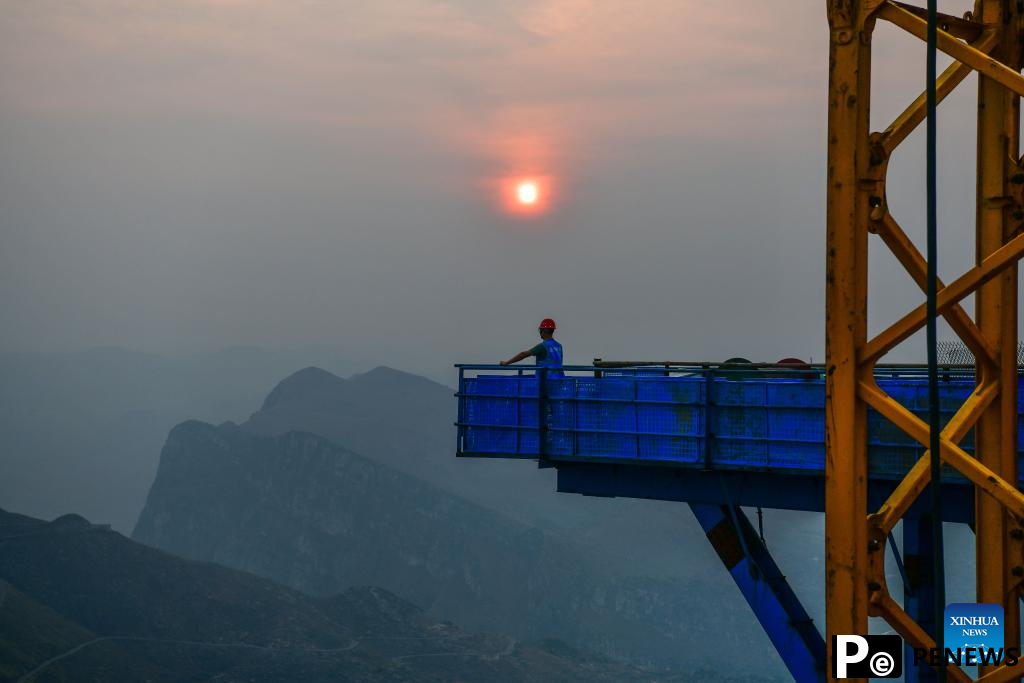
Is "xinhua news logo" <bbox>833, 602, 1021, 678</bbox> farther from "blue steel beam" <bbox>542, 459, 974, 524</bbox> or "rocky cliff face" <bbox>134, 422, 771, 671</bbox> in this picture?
"rocky cliff face" <bbox>134, 422, 771, 671</bbox>

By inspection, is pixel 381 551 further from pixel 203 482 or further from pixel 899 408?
pixel 899 408

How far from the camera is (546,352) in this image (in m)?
16.8

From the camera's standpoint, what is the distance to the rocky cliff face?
471 ft

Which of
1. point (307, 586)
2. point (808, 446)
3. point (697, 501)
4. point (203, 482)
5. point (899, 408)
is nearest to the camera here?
point (899, 408)

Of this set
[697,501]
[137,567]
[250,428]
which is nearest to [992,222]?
[697,501]

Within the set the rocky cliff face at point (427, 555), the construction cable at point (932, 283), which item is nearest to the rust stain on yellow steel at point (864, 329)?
the construction cable at point (932, 283)

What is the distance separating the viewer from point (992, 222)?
33.5ft

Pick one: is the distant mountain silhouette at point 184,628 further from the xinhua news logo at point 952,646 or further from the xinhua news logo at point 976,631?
the xinhua news logo at point 976,631

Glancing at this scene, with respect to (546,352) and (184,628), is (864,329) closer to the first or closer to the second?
(546,352)

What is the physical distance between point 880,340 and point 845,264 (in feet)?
2.14

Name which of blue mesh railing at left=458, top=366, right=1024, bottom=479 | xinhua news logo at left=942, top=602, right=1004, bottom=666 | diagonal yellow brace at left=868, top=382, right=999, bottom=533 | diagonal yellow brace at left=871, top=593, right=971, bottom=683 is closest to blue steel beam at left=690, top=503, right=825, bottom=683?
blue mesh railing at left=458, top=366, right=1024, bottom=479

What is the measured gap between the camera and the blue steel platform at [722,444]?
14297 millimetres

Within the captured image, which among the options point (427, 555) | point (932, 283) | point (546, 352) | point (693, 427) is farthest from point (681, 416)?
point (427, 555)

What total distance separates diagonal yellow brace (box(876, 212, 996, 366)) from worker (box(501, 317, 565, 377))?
22.9 feet
